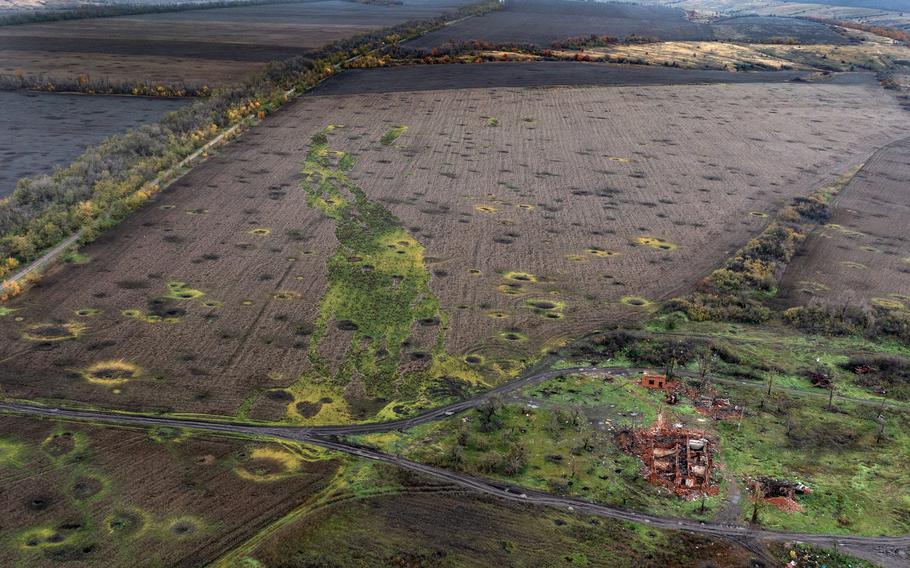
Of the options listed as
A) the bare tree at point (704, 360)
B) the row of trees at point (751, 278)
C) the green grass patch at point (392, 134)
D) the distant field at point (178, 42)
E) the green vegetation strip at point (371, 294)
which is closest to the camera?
the green vegetation strip at point (371, 294)

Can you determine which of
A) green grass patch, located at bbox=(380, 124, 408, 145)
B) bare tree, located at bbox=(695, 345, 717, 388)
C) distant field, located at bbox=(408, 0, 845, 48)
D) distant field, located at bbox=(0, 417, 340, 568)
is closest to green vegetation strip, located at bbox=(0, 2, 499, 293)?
green grass patch, located at bbox=(380, 124, 408, 145)

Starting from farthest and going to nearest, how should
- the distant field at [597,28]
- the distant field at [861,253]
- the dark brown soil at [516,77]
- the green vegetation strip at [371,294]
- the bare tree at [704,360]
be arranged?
the distant field at [597,28] < the dark brown soil at [516,77] < the distant field at [861,253] < the bare tree at [704,360] < the green vegetation strip at [371,294]

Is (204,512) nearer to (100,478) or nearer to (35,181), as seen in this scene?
(100,478)

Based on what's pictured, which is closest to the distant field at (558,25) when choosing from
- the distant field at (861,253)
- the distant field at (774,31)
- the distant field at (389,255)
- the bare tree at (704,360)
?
the distant field at (774,31)

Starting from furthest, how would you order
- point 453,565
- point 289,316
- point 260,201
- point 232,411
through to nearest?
point 260,201, point 289,316, point 232,411, point 453,565

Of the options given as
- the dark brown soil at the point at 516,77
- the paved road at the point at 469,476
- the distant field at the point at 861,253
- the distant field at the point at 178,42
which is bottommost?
the paved road at the point at 469,476

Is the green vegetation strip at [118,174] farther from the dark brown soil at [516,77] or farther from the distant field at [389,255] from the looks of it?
the dark brown soil at [516,77]

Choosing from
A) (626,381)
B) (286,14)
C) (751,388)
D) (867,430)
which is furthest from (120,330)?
(286,14)

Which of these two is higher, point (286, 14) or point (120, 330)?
point (286, 14)
